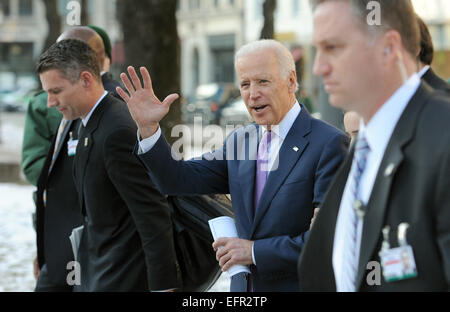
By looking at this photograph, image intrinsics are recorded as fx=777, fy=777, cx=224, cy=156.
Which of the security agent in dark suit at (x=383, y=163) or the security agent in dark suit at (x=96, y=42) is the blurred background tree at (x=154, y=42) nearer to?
the security agent in dark suit at (x=96, y=42)

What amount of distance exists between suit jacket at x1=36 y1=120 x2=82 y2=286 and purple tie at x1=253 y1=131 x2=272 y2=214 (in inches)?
64.1

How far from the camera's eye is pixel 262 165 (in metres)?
3.48

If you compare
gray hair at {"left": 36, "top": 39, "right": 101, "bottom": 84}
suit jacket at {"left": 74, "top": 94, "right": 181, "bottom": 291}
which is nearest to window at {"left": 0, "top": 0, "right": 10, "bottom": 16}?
gray hair at {"left": 36, "top": 39, "right": 101, "bottom": 84}

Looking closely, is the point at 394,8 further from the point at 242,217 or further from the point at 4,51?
the point at 4,51

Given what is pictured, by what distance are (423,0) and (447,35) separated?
186 centimetres

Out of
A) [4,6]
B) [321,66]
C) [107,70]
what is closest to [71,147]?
[107,70]

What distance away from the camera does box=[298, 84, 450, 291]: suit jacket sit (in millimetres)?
1952

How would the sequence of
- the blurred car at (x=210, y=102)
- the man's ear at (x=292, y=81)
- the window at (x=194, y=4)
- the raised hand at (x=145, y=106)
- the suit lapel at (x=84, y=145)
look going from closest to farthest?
the raised hand at (x=145, y=106) < the man's ear at (x=292, y=81) < the suit lapel at (x=84, y=145) < the blurred car at (x=210, y=102) < the window at (x=194, y=4)

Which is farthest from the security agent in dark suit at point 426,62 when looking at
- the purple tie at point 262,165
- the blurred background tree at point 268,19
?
the blurred background tree at point 268,19

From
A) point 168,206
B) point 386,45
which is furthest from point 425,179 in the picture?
point 168,206

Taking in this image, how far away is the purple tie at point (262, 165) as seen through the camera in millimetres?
3442

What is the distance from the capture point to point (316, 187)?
3275 mm

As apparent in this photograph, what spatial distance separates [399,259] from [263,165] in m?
1.50

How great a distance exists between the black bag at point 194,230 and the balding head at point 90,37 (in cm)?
149
